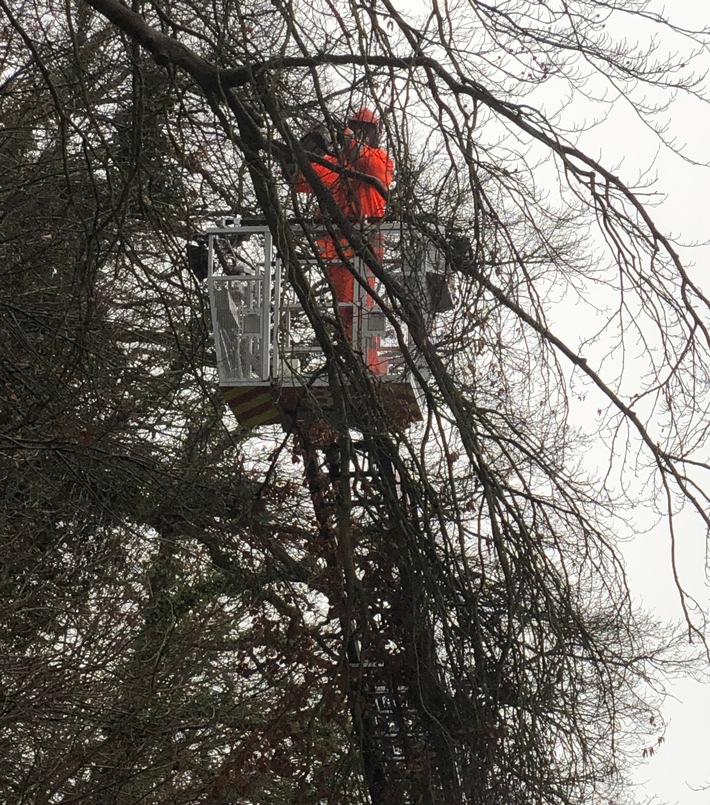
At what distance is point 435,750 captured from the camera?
4711mm

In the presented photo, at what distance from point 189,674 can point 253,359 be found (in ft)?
18.7

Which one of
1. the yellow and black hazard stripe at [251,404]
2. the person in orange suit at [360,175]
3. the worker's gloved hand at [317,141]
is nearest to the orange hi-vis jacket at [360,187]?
the person in orange suit at [360,175]

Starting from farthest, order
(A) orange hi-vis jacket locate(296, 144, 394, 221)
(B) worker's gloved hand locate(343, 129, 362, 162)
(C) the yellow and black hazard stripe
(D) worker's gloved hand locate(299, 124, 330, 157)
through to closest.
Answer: (C) the yellow and black hazard stripe, (D) worker's gloved hand locate(299, 124, 330, 157), (B) worker's gloved hand locate(343, 129, 362, 162), (A) orange hi-vis jacket locate(296, 144, 394, 221)

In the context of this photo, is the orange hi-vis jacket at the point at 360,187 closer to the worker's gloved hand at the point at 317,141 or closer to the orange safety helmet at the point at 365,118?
the orange safety helmet at the point at 365,118

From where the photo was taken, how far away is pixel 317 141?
583 centimetres

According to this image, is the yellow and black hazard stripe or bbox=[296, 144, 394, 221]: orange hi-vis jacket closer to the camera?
bbox=[296, 144, 394, 221]: orange hi-vis jacket

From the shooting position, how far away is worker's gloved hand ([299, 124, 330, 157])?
18.8 ft

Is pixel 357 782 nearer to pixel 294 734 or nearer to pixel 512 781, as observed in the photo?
pixel 512 781

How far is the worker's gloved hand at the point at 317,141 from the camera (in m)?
5.73

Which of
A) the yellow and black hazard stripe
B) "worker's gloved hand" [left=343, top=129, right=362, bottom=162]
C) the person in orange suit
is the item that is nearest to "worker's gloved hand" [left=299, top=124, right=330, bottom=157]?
the person in orange suit

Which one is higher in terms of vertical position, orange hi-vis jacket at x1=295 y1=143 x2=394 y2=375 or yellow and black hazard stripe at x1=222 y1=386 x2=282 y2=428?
yellow and black hazard stripe at x1=222 y1=386 x2=282 y2=428

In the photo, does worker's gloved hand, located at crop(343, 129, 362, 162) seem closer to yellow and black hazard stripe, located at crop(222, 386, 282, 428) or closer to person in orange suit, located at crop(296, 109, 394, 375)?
person in orange suit, located at crop(296, 109, 394, 375)

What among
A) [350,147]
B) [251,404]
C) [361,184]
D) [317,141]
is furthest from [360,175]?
[251,404]

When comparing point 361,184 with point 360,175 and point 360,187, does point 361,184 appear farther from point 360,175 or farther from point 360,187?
point 360,175
